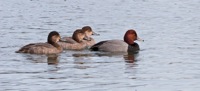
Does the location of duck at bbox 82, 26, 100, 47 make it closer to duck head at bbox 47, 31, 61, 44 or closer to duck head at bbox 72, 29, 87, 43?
duck head at bbox 72, 29, 87, 43

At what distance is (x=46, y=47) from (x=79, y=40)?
221cm

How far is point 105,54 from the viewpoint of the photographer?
1911 centimetres

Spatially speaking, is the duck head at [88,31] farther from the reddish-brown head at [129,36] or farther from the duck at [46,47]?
the duck at [46,47]

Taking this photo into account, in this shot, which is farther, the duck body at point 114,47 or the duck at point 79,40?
the duck at point 79,40

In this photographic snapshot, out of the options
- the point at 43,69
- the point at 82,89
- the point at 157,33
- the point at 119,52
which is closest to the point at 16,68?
the point at 43,69

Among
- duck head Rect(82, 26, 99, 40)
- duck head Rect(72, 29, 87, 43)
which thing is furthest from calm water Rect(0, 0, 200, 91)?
duck head Rect(72, 29, 87, 43)

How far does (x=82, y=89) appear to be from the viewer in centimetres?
1293

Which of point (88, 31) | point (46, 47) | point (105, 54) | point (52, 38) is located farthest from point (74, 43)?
point (46, 47)

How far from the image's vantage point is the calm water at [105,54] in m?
13.8

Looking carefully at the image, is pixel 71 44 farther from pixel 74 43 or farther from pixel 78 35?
pixel 78 35

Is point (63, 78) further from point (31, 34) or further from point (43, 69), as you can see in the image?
point (31, 34)

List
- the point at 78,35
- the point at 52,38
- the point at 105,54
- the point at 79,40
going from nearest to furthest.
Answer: the point at 105,54 → the point at 52,38 → the point at 79,40 → the point at 78,35

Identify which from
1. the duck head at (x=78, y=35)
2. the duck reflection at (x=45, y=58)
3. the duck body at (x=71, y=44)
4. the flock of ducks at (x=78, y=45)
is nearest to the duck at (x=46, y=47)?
the flock of ducks at (x=78, y=45)

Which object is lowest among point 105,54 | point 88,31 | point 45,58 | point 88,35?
point 105,54
